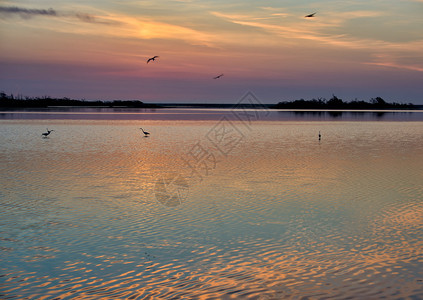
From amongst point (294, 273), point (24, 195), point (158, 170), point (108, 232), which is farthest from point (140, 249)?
point (158, 170)

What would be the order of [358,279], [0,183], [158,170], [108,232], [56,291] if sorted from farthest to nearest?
[158,170]
[0,183]
[108,232]
[358,279]
[56,291]

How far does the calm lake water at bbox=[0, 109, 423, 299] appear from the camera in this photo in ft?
28.0

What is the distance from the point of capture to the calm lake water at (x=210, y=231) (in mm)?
8547

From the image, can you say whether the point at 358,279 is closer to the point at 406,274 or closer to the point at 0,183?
the point at 406,274

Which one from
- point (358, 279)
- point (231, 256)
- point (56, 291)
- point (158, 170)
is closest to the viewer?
point (56, 291)

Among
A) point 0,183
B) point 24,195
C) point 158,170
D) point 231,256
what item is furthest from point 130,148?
point 231,256

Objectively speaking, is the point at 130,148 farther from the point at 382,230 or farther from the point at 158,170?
the point at 382,230

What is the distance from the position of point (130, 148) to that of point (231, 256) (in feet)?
81.1

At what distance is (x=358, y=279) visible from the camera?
882 cm

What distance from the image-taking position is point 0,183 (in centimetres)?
1861

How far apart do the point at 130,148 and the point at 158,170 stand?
1134 centimetres

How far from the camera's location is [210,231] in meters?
12.1

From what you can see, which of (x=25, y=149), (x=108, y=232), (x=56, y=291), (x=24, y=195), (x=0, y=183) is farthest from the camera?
(x=25, y=149)

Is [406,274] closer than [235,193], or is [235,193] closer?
[406,274]
